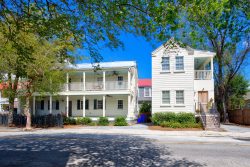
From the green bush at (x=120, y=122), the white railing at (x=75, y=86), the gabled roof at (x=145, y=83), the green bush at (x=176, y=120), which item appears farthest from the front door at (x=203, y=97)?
the gabled roof at (x=145, y=83)

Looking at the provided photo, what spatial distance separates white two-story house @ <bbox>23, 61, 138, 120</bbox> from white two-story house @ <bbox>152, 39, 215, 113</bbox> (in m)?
4.92

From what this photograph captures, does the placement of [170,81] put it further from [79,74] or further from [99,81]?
[79,74]

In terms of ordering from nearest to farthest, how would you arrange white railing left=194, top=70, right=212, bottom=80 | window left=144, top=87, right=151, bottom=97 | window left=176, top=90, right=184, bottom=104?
window left=176, top=90, right=184, bottom=104 < white railing left=194, top=70, right=212, bottom=80 < window left=144, top=87, right=151, bottom=97

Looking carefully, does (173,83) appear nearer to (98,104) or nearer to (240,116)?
(240,116)

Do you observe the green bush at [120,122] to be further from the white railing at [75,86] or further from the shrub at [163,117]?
the white railing at [75,86]

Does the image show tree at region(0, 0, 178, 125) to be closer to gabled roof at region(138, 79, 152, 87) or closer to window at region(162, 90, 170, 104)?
window at region(162, 90, 170, 104)

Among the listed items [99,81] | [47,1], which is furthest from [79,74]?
[47,1]

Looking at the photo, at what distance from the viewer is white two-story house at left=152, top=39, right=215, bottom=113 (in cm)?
2531

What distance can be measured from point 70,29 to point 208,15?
12.5 feet

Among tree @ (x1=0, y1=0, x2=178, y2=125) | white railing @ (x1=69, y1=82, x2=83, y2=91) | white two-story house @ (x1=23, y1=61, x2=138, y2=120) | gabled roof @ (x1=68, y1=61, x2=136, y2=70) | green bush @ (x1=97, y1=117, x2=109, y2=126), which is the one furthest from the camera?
white railing @ (x1=69, y1=82, x2=83, y2=91)

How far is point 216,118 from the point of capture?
22.3 m

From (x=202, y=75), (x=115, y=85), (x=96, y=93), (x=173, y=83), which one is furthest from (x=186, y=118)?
(x=96, y=93)

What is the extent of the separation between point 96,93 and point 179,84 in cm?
1006

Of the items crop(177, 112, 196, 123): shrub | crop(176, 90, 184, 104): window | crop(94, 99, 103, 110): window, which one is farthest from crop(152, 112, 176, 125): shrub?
crop(94, 99, 103, 110): window
